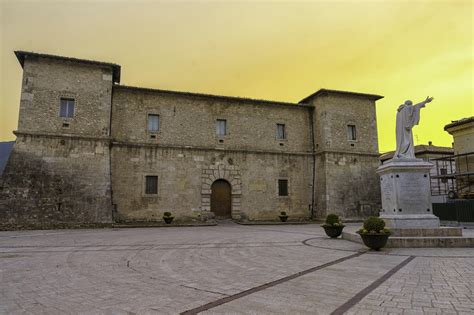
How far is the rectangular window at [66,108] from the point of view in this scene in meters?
18.6

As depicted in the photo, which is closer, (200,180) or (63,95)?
(63,95)

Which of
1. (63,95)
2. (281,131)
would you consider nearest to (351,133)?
(281,131)

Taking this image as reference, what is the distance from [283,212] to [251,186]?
2901 mm

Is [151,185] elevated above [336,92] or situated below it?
below

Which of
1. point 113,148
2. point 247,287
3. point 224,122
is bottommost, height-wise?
point 247,287

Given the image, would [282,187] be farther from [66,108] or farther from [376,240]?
[66,108]

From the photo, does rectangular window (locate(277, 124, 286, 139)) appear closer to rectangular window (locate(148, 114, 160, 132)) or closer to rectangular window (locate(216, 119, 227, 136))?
rectangular window (locate(216, 119, 227, 136))

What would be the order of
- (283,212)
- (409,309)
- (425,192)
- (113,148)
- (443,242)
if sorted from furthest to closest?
(283,212), (113,148), (425,192), (443,242), (409,309)

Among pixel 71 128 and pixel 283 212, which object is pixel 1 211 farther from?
pixel 283 212

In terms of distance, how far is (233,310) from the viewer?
3836 millimetres

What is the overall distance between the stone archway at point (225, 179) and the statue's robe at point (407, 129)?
12.7 meters

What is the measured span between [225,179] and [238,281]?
16.9 meters

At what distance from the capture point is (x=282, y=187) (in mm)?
23516

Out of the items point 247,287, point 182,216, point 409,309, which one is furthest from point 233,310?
point 182,216
